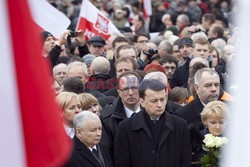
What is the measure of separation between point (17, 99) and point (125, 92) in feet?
18.9

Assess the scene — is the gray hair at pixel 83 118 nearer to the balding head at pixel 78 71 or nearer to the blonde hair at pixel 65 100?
the blonde hair at pixel 65 100

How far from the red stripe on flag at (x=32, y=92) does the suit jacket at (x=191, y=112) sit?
5.69 m

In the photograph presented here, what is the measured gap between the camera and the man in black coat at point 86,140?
23.0 feet

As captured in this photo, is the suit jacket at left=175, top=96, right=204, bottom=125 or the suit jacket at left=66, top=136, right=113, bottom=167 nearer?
the suit jacket at left=66, top=136, right=113, bottom=167

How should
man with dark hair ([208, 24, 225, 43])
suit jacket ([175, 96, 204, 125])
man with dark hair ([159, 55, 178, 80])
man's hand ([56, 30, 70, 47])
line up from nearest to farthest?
suit jacket ([175, 96, 204, 125]), man's hand ([56, 30, 70, 47]), man with dark hair ([159, 55, 178, 80]), man with dark hair ([208, 24, 225, 43])

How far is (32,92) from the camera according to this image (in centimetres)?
293

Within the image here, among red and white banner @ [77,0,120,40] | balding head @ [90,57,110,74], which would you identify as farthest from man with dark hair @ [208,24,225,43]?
balding head @ [90,57,110,74]

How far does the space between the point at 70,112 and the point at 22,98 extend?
4900mm

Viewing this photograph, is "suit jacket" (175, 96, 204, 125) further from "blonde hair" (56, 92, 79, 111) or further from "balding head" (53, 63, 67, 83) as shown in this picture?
"balding head" (53, 63, 67, 83)

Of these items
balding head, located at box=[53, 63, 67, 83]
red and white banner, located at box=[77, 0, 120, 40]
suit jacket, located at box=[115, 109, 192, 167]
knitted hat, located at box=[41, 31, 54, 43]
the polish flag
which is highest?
red and white banner, located at box=[77, 0, 120, 40]

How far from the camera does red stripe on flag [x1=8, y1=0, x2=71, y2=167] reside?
114 inches

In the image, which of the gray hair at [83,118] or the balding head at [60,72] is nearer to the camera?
the gray hair at [83,118]

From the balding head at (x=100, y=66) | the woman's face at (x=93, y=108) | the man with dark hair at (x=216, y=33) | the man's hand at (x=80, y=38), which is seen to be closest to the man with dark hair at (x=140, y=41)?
the man's hand at (x=80, y=38)

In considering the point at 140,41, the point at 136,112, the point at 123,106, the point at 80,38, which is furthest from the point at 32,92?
the point at 140,41
